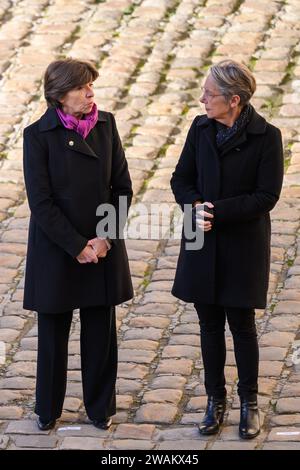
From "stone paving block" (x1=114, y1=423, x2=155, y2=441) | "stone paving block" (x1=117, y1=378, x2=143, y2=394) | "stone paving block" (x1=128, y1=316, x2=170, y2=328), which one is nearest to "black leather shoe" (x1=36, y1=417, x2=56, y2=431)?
"stone paving block" (x1=114, y1=423, x2=155, y2=441)

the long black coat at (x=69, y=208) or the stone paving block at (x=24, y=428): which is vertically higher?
the long black coat at (x=69, y=208)

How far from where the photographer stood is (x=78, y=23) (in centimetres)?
1210

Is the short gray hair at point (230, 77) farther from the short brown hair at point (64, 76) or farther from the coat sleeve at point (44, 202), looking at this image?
the coat sleeve at point (44, 202)

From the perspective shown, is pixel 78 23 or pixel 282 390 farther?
pixel 78 23

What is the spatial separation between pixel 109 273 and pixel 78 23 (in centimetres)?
587

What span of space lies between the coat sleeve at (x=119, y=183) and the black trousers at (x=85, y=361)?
0.49 metres

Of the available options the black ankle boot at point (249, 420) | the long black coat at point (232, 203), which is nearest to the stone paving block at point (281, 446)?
the black ankle boot at point (249, 420)

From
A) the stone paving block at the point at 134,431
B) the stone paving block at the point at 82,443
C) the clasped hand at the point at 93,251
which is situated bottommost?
the stone paving block at the point at 134,431

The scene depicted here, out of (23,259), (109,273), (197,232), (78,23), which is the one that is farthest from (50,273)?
(78,23)

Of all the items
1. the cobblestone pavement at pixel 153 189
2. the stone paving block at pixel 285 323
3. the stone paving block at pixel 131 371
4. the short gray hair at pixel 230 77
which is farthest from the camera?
the stone paving block at pixel 285 323

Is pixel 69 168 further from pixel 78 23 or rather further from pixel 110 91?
pixel 78 23

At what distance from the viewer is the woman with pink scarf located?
6430 millimetres

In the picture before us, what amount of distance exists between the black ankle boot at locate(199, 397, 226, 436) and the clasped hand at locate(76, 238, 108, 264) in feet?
3.03

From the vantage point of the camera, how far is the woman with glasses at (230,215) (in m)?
6.34
